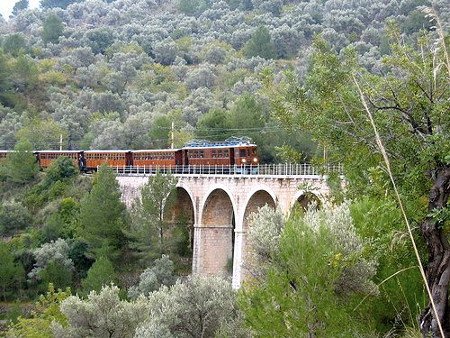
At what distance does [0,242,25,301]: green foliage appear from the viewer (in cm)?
3266

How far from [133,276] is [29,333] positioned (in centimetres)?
1312

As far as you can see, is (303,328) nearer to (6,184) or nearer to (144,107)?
(6,184)

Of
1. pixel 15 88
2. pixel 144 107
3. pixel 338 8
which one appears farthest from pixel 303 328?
pixel 338 8

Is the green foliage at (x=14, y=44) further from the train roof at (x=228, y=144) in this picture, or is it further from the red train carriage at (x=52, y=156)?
the train roof at (x=228, y=144)

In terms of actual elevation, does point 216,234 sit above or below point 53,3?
below

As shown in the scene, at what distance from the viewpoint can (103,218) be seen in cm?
3503

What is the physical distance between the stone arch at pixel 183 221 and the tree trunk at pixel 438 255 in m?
27.6

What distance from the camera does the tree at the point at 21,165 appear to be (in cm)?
4406

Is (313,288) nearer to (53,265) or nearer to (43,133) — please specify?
(53,265)

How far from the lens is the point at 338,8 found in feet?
306

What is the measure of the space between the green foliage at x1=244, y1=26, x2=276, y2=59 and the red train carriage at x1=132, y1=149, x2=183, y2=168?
44.1 m

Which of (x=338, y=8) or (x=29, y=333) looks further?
(x=338, y=8)

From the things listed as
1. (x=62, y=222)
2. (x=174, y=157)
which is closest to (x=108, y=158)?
(x=174, y=157)

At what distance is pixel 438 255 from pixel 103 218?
2918 centimetres
